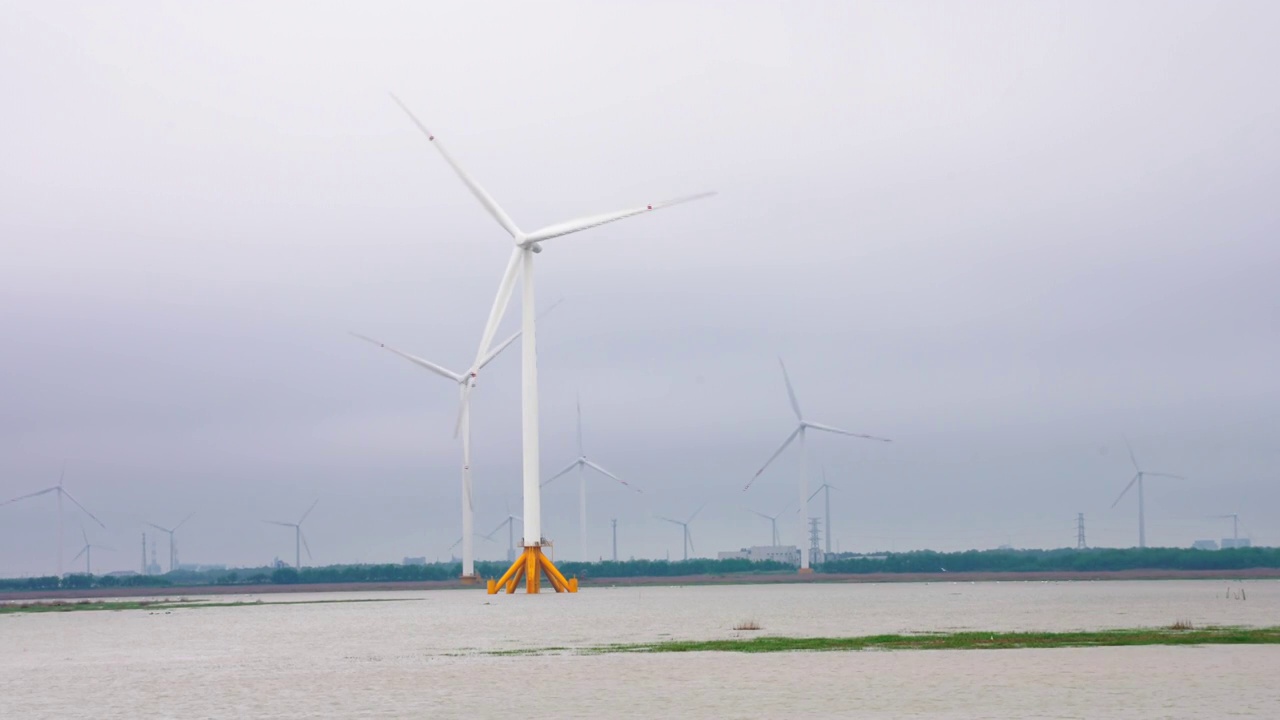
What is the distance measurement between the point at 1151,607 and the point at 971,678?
45337mm

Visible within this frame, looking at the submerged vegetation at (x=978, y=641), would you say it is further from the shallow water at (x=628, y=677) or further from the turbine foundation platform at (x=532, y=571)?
the turbine foundation platform at (x=532, y=571)

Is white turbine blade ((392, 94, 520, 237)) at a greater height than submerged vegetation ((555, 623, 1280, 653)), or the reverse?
white turbine blade ((392, 94, 520, 237))

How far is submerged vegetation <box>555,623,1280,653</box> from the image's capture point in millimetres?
42125

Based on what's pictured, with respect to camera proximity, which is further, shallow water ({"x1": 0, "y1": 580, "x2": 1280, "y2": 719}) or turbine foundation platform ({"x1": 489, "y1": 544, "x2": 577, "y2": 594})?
turbine foundation platform ({"x1": 489, "y1": 544, "x2": 577, "y2": 594})

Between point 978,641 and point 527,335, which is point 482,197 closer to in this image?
point 527,335

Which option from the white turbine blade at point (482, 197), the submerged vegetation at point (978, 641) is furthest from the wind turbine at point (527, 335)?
the submerged vegetation at point (978, 641)

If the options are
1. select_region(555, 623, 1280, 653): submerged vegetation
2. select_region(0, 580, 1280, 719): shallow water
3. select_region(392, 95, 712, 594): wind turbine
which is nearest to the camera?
select_region(0, 580, 1280, 719): shallow water

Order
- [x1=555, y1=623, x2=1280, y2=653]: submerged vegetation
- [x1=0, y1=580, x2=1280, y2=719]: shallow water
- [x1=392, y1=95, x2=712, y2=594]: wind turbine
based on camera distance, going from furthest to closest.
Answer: [x1=392, y1=95, x2=712, y2=594]: wind turbine
[x1=555, y1=623, x2=1280, y2=653]: submerged vegetation
[x1=0, y1=580, x2=1280, y2=719]: shallow water

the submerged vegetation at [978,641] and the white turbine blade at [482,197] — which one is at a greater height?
the white turbine blade at [482,197]

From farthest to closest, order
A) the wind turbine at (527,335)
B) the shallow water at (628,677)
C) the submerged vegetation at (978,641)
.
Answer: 1. the wind turbine at (527,335)
2. the submerged vegetation at (978,641)
3. the shallow water at (628,677)

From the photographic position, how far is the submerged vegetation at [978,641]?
4212 cm

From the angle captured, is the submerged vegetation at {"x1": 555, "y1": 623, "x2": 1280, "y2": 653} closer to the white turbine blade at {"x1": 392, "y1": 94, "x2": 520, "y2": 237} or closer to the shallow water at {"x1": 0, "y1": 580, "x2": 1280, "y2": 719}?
the shallow water at {"x1": 0, "y1": 580, "x2": 1280, "y2": 719}

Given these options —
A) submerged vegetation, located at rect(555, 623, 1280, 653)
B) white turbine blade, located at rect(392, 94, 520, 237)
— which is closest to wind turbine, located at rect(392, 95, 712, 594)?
white turbine blade, located at rect(392, 94, 520, 237)

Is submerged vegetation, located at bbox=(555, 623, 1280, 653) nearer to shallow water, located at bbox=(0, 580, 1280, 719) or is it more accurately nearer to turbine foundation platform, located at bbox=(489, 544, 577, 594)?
shallow water, located at bbox=(0, 580, 1280, 719)
